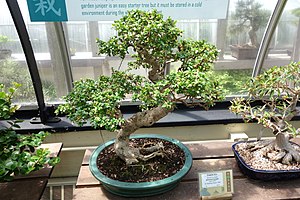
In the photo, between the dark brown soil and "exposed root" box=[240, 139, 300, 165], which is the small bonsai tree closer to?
"exposed root" box=[240, 139, 300, 165]

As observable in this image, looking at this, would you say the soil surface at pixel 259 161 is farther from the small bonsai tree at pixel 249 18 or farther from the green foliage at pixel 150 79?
the small bonsai tree at pixel 249 18

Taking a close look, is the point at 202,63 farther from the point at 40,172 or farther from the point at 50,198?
the point at 50,198

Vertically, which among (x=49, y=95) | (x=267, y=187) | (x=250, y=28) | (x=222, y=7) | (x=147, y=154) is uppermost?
(x=222, y=7)

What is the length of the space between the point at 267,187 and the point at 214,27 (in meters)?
1.10

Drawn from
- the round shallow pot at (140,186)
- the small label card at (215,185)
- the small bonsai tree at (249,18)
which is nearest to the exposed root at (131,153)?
the round shallow pot at (140,186)

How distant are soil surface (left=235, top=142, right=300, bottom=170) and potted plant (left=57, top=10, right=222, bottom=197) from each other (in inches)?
11.5

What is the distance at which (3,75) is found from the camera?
1806mm

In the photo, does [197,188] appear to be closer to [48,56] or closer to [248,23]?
[248,23]

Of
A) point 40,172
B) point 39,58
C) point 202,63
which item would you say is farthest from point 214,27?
point 40,172

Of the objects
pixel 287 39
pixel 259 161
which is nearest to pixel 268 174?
pixel 259 161

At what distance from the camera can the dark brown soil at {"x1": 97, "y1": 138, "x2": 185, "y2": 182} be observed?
3.92ft

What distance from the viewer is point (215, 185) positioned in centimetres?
117

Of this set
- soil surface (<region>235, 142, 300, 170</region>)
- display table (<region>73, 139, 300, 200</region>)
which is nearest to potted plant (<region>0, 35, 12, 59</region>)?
display table (<region>73, 139, 300, 200</region>)

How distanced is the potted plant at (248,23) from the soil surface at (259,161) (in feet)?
2.65
